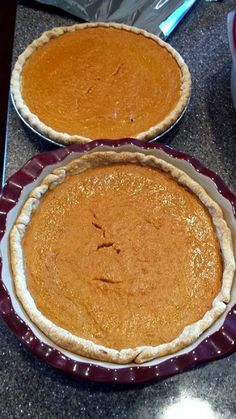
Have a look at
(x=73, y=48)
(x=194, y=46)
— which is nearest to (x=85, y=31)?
(x=73, y=48)

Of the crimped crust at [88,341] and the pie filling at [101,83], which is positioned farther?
the pie filling at [101,83]

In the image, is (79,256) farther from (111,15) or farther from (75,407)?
(111,15)

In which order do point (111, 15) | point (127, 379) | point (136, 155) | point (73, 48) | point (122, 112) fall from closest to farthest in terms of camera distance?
point (127, 379) < point (136, 155) < point (122, 112) < point (73, 48) < point (111, 15)

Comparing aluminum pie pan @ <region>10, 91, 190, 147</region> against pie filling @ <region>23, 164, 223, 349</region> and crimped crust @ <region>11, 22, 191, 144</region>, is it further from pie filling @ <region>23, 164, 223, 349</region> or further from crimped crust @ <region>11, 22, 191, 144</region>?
pie filling @ <region>23, 164, 223, 349</region>

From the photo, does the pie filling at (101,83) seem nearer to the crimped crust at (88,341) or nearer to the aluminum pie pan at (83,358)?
the crimped crust at (88,341)

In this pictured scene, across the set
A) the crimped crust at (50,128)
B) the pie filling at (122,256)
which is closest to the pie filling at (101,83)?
the crimped crust at (50,128)

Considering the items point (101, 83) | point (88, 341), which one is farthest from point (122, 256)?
point (101, 83)
